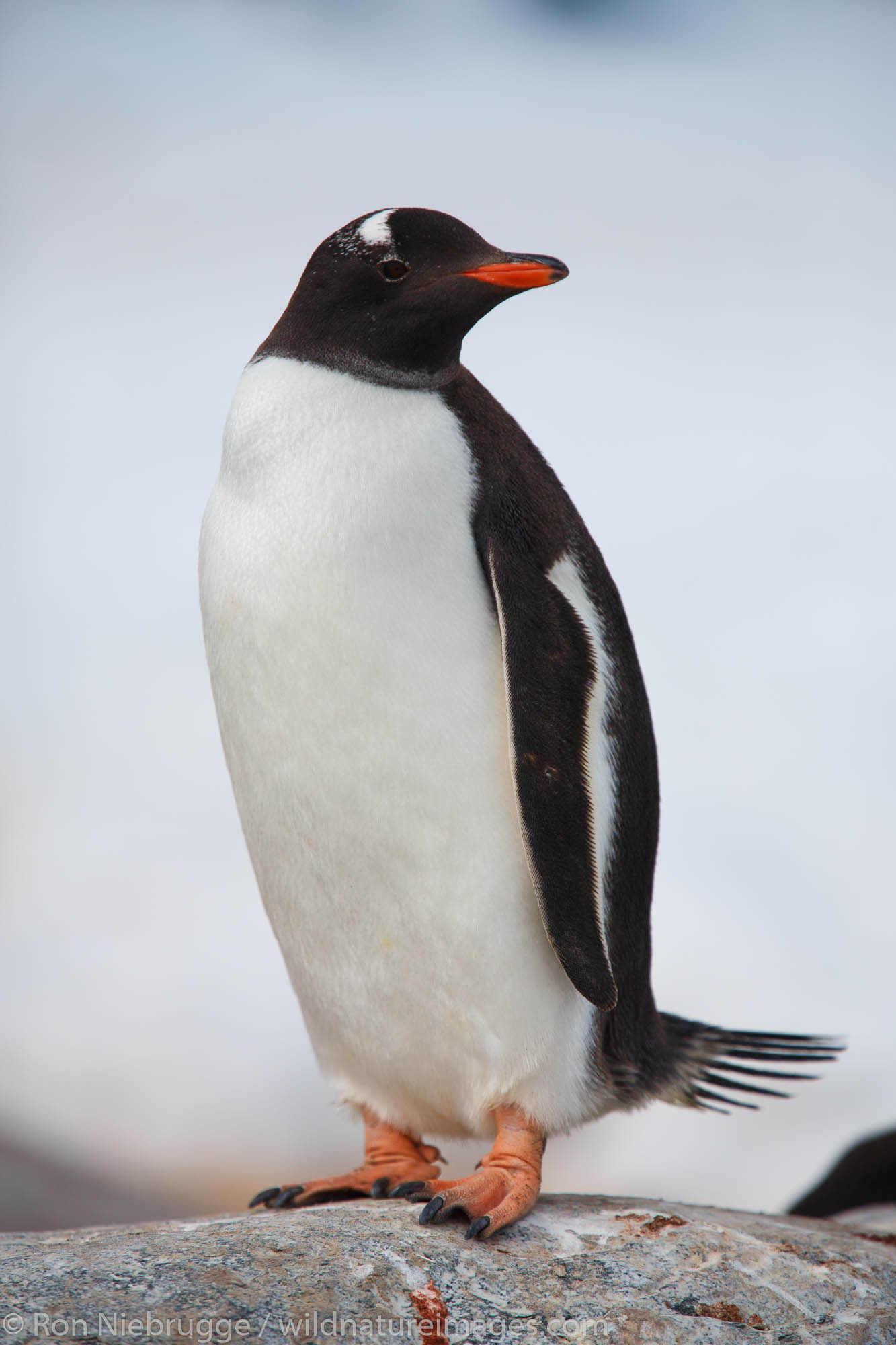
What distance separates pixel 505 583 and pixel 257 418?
363 mm

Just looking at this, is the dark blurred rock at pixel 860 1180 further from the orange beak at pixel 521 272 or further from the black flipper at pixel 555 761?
the orange beak at pixel 521 272

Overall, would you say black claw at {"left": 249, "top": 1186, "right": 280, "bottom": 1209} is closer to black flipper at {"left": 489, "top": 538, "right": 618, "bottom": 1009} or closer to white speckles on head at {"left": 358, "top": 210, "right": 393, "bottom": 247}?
black flipper at {"left": 489, "top": 538, "right": 618, "bottom": 1009}

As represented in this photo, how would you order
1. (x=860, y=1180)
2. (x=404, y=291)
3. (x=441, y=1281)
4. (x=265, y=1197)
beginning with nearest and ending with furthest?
(x=441, y=1281)
(x=404, y=291)
(x=265, y=1197)
(x=860, y=1180)

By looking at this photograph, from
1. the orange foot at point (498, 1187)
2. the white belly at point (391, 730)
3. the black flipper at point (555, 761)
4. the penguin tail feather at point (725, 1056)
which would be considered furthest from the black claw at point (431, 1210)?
the penguin tail feather at point (725, 1056)

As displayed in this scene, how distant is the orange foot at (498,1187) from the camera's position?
1.31 meters

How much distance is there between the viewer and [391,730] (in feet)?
4.54

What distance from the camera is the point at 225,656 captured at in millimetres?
1487

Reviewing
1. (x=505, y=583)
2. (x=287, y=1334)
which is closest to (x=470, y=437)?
(x=505, y=583)

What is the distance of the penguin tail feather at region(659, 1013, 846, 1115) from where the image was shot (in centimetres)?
171

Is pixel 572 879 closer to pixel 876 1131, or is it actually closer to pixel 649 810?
pixel 649 810

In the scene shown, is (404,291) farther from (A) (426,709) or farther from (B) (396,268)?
(A) (426,709)

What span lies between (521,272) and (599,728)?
0.53 metres

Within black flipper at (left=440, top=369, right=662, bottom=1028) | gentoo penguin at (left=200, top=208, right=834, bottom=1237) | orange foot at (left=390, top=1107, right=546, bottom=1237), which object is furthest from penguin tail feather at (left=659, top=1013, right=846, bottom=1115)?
orange foot at (left=390, top=1107, right=546, bottom=1237)

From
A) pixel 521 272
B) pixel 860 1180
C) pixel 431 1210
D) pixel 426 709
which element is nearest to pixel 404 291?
pixel 521 272
